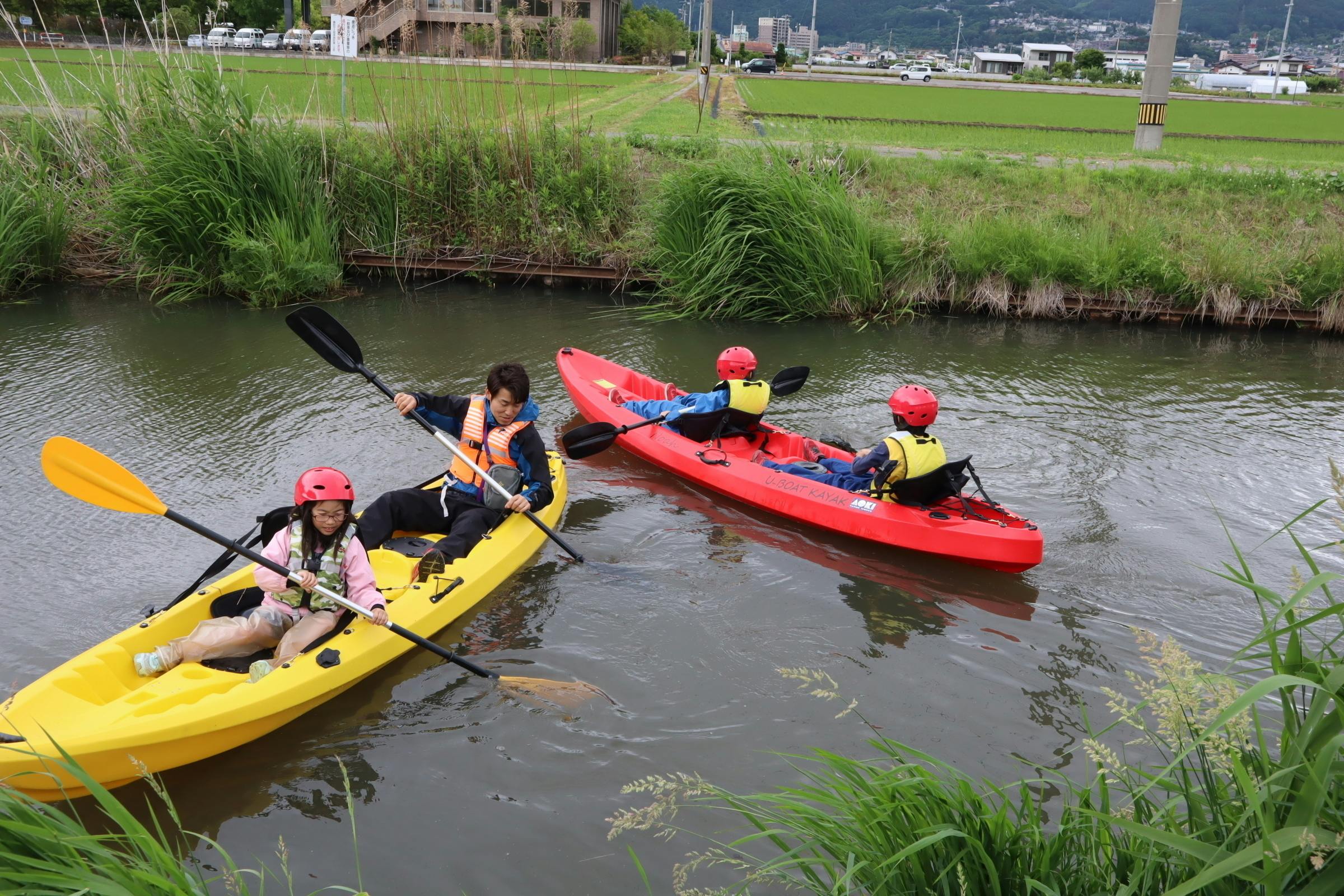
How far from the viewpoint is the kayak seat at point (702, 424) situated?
6.98 m

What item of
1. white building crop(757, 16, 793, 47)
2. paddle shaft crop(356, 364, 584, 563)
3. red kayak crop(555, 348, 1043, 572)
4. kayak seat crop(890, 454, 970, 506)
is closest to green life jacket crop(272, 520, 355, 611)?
paddle shaft crop(356, 364, 584, 563)

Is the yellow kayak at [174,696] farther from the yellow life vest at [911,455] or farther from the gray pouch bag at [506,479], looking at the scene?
the yellow life vest at [911,455]

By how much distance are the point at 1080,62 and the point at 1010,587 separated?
6738 centimetres

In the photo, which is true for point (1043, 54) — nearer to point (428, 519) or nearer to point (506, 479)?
point (506, 479)

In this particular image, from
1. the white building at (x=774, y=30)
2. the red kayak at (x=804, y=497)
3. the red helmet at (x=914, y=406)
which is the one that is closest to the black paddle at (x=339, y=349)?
the red kayak at (x=804, y=497)

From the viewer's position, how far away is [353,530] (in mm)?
4621

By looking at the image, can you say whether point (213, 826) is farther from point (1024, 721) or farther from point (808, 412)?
point (808, 412)

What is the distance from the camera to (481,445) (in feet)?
19.1

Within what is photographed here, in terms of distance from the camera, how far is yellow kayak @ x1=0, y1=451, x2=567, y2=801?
350 cm

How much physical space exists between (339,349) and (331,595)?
219 centimetres

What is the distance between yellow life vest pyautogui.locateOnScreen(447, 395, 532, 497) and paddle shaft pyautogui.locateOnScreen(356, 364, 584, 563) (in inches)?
1.7

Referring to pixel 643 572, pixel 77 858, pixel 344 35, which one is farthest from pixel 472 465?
pixel 344 35

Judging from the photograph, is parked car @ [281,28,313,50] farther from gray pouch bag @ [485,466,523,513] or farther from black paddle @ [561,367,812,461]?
gray pouch bag @ [485,466,523,513]

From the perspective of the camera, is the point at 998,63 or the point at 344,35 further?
the point at 998,63
